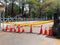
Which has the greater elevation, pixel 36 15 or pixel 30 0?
pixel 30 0

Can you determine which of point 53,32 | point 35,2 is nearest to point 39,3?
point 35,2

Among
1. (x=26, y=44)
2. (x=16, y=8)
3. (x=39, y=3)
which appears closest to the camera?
(x=26, y=44)

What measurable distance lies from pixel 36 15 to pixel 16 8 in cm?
995

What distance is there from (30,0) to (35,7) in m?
3.64

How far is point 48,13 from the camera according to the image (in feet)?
309

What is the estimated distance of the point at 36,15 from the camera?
98.5 meters

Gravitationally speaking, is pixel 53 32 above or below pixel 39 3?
below

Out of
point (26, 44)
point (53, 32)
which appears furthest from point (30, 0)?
point (26, 44)

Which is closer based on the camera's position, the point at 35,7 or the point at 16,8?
the point at 35,7

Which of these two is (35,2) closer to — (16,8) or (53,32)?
(16,8)

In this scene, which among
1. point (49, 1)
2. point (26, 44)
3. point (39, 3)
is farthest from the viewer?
point (39, 3)

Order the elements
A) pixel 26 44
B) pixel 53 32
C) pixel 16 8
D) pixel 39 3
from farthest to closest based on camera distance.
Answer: pixel 16 8, pixel 39 3, pixel 53 32, pixel 26 44

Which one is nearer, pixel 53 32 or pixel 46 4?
pixel 53 32

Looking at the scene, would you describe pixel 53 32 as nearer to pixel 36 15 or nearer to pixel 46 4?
pixel 46 4
